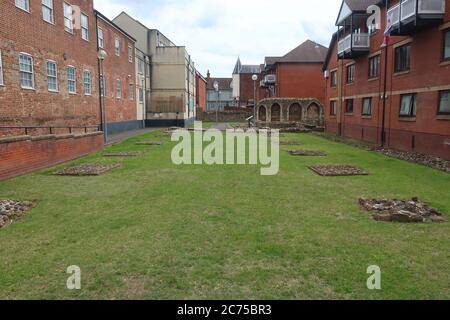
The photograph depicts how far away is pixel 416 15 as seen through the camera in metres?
16.6

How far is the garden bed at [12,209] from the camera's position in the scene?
7.07m

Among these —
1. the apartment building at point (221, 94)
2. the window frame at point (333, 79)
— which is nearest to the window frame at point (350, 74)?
the window frame at point (333, 79)

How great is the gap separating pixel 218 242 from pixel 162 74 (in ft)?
140

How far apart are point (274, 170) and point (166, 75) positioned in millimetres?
36105

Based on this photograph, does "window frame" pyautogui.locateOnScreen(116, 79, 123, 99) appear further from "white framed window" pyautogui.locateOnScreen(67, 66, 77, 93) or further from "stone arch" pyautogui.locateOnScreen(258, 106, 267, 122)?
"stone arch" pyautogui.locateOnScreen(258, 106, 267, 122)

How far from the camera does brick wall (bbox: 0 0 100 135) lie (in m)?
16.2

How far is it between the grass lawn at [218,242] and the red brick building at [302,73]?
4448cm

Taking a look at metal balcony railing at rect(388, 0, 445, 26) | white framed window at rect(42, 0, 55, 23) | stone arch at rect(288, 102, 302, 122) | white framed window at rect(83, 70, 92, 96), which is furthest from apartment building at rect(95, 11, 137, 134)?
stone arch at rect(288, 102, 302, 122)

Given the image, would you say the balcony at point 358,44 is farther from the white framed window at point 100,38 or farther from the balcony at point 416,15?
the white framed window at point 100,38

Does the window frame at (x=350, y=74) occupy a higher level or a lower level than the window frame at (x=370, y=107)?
higher

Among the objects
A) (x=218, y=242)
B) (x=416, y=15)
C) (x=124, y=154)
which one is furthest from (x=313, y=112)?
(x=218, y=242)

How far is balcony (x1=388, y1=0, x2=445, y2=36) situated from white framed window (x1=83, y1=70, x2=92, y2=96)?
18231 millimetres

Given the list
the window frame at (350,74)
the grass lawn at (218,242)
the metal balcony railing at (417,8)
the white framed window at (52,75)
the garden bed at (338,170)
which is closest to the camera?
the grass lawn at (218,242)
